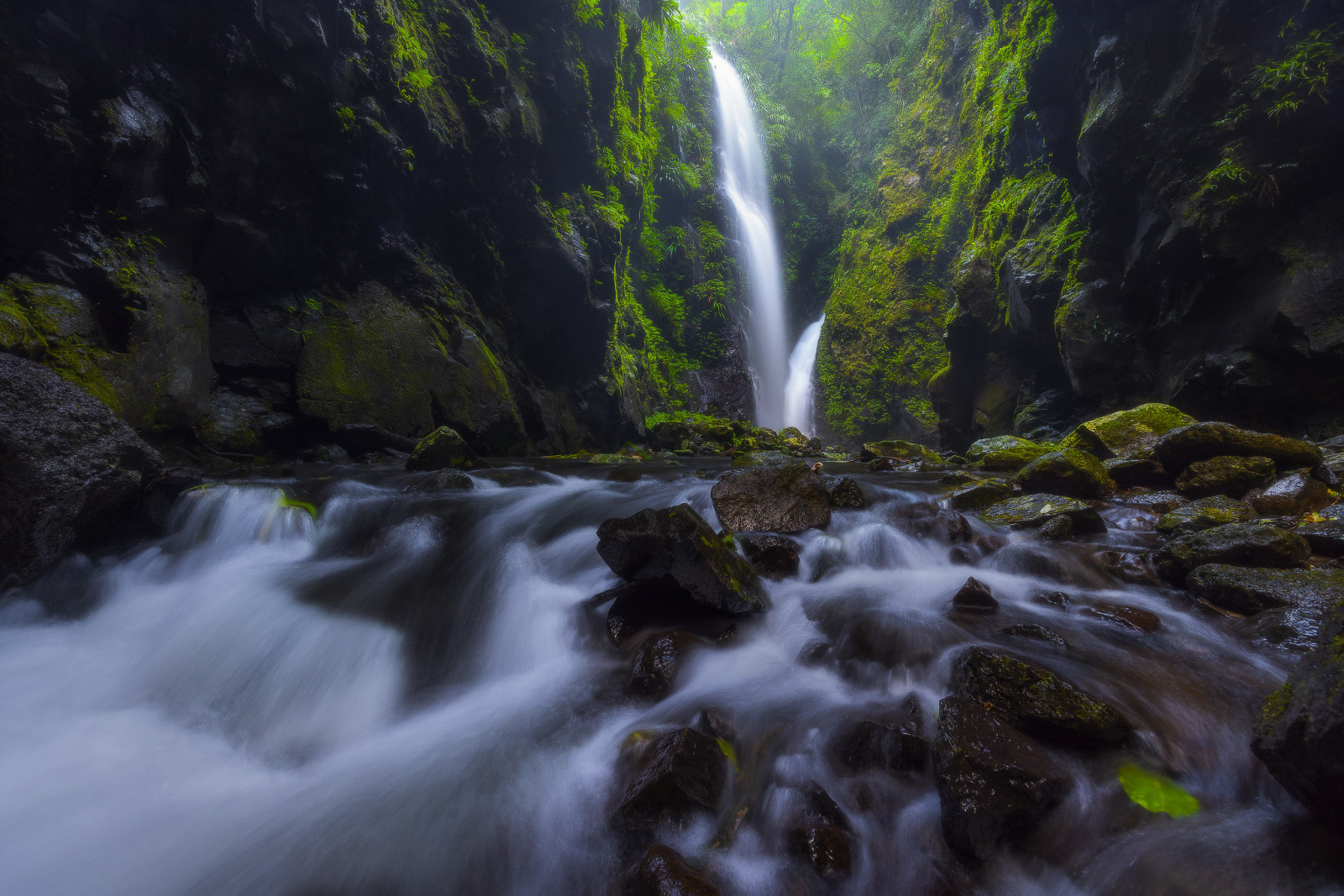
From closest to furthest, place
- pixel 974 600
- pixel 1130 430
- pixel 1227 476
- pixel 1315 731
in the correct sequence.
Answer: pixel 1315 731, pixel 974 600, pixel 1227 476, pixel 1130 430

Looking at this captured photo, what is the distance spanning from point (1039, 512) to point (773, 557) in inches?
110

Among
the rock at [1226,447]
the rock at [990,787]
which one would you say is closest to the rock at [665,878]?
the rock at [990,787]

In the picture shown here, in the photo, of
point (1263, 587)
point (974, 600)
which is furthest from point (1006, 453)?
point (974, 600)

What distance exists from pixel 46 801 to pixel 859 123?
31.7 meters

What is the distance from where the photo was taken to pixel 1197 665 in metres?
2.69

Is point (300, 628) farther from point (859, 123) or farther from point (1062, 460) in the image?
point (859, 123)

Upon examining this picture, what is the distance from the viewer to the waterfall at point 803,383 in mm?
22984

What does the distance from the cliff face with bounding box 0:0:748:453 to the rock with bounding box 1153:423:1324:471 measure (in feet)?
35.0

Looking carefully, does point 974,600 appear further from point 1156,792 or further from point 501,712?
point 501,712

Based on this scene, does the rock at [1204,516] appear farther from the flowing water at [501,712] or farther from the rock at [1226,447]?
the rock at [1226,447]

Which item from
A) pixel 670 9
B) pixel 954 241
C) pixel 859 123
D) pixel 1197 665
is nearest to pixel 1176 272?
pixel 1197 665

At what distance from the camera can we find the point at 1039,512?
16.3 ft

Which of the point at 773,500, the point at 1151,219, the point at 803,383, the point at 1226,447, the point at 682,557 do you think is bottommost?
the point at 682,557

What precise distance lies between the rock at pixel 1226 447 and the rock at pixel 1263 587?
2991 millimetres
